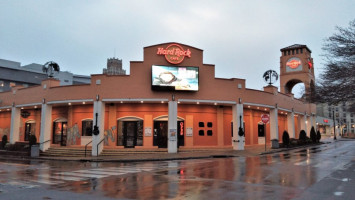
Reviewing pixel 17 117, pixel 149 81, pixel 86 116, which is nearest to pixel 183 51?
pixel 149 81

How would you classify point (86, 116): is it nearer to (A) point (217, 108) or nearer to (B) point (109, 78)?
(B) point (109, 78)

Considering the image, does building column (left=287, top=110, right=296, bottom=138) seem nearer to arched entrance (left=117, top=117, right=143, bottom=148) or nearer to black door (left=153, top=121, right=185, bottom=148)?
black door (left=153, top=121, right=185, bottom=148)

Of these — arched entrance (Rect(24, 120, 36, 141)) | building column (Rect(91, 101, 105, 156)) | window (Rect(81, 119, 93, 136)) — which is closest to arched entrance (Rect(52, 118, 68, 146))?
window (Rect(81, 119, 93, 136))

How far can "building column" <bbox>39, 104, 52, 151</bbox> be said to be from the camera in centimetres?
2861

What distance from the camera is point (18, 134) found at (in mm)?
34219

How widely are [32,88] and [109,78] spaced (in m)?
10.8

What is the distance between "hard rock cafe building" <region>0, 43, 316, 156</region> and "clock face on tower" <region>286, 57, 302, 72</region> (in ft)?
71.0

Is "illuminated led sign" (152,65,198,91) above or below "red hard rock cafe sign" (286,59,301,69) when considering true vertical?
below

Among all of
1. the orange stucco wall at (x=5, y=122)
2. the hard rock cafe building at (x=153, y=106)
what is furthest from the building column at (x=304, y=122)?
the orange stucco wall at (x=5, y=122)

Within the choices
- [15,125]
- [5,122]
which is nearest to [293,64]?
[15,125]

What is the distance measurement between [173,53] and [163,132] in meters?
7.57

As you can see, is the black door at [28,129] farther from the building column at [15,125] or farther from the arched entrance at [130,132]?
the arched entrance at [130,132]

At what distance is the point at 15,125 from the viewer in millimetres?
33312

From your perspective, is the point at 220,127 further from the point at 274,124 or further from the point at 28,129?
the point at 28,129
